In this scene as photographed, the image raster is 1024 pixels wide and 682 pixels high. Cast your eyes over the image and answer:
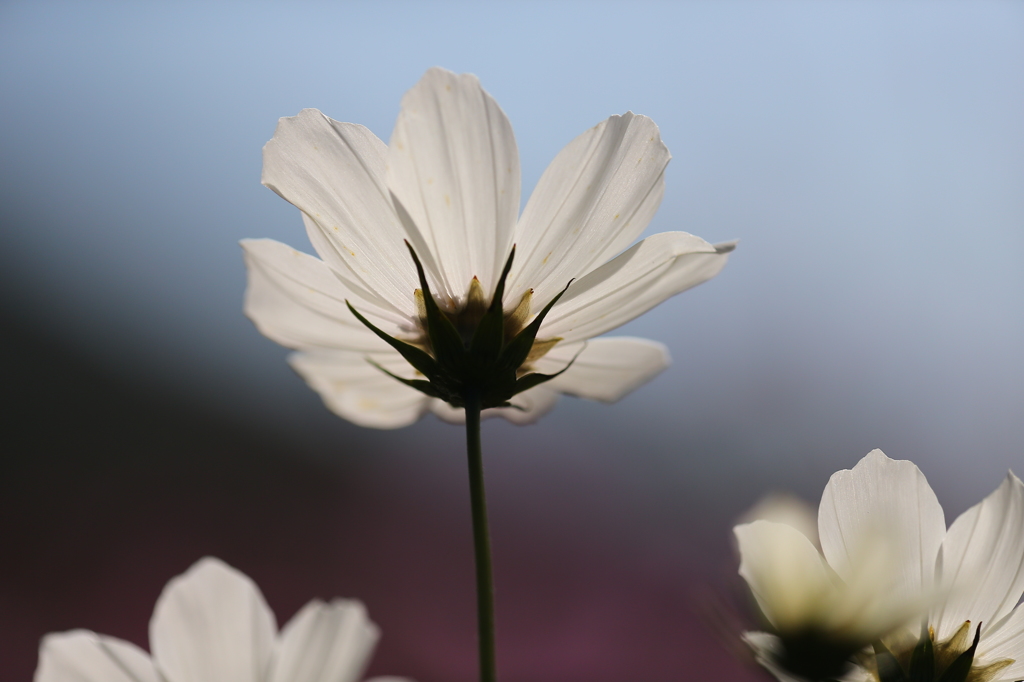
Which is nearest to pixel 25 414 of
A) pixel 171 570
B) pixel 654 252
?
pixel 171 570


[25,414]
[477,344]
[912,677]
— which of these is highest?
[25,414]

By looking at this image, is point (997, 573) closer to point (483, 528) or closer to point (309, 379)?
point (483, 528)

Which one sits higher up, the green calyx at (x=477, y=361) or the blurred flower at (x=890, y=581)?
the green calyx at (x=477, y=361)

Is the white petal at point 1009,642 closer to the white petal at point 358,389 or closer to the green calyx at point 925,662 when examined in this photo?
the green calyx at point 925,662

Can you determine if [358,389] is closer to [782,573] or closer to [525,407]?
[525,407]

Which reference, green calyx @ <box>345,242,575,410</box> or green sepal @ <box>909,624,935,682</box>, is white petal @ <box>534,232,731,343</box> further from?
green sepal @ <box>909,624,935,682</box>

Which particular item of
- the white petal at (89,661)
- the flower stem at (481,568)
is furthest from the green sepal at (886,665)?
the white petal at (89,661)

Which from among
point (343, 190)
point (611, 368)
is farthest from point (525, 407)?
point (343, 190)
